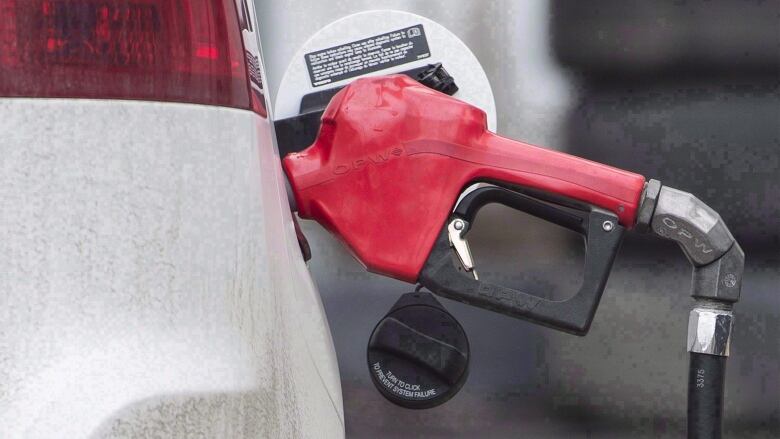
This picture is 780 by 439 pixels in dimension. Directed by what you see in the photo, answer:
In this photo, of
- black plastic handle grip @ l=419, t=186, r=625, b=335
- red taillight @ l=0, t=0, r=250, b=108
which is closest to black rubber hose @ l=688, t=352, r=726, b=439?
black plastic handle grip @ l=419, t=186, r=625, b=335

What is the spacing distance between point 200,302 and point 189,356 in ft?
0.18

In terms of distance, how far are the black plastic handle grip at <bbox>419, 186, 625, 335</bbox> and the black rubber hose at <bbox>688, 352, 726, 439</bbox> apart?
191 millimetres

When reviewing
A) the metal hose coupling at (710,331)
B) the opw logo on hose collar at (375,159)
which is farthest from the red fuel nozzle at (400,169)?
the metal hose coupling at (710,331)

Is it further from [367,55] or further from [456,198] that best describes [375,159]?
[367,55]

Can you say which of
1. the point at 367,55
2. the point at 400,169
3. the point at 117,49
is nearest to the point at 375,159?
the point at 400,169

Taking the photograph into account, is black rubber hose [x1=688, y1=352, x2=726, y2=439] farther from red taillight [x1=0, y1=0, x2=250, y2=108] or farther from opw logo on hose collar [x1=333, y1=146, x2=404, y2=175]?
red taillight [x1=0, y1=0, x2=250, y2=108]

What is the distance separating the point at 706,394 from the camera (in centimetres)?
160

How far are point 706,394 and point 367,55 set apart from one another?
0.73m

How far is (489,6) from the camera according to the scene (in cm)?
165

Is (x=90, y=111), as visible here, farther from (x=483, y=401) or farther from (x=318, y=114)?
(x=483, y=401)

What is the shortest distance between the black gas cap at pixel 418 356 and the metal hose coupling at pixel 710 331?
13.4 inches

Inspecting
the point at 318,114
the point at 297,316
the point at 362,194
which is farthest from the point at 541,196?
the point at 297,316

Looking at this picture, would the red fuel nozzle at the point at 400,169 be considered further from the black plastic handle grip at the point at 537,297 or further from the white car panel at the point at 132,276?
the white car panel at the point at 132,276

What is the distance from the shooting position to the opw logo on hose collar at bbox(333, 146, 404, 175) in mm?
1501
